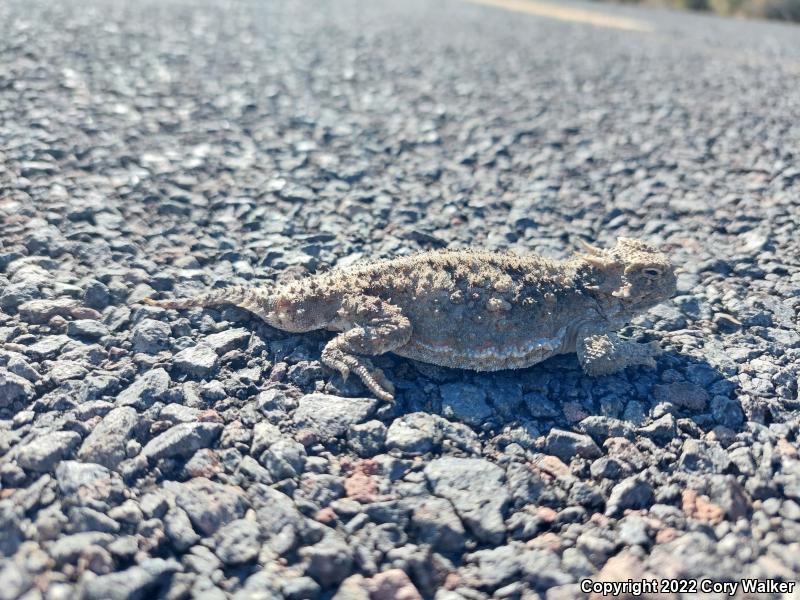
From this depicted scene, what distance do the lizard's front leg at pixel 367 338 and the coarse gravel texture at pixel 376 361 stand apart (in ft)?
0.47

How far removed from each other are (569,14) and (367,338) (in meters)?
18.4

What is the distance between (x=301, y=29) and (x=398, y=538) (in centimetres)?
1384

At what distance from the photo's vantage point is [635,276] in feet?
17.6

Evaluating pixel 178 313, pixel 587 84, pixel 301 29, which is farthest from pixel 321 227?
pixel 301 29

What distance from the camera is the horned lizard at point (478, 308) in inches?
204

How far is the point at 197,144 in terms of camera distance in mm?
8914

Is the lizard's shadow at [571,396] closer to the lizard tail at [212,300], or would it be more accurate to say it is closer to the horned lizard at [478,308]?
the horned lizard at [478,308]

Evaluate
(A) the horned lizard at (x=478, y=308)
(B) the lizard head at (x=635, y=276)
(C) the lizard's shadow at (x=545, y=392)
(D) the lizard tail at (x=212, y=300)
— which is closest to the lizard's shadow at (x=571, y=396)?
(C) the lizard's shadow at (x=545, y=392)

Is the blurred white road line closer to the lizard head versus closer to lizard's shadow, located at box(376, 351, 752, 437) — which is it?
the lizard head

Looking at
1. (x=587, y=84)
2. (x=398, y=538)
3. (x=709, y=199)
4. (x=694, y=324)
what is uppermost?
(x=587, y=84)

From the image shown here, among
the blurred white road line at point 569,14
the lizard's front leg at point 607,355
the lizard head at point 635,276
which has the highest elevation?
the blurred white road line at point 569,14

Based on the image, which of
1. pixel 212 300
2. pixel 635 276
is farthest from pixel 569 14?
pixel 212 300

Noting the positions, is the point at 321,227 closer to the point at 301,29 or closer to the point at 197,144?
the point at 197,144

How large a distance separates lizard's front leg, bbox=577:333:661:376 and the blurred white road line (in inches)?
602
